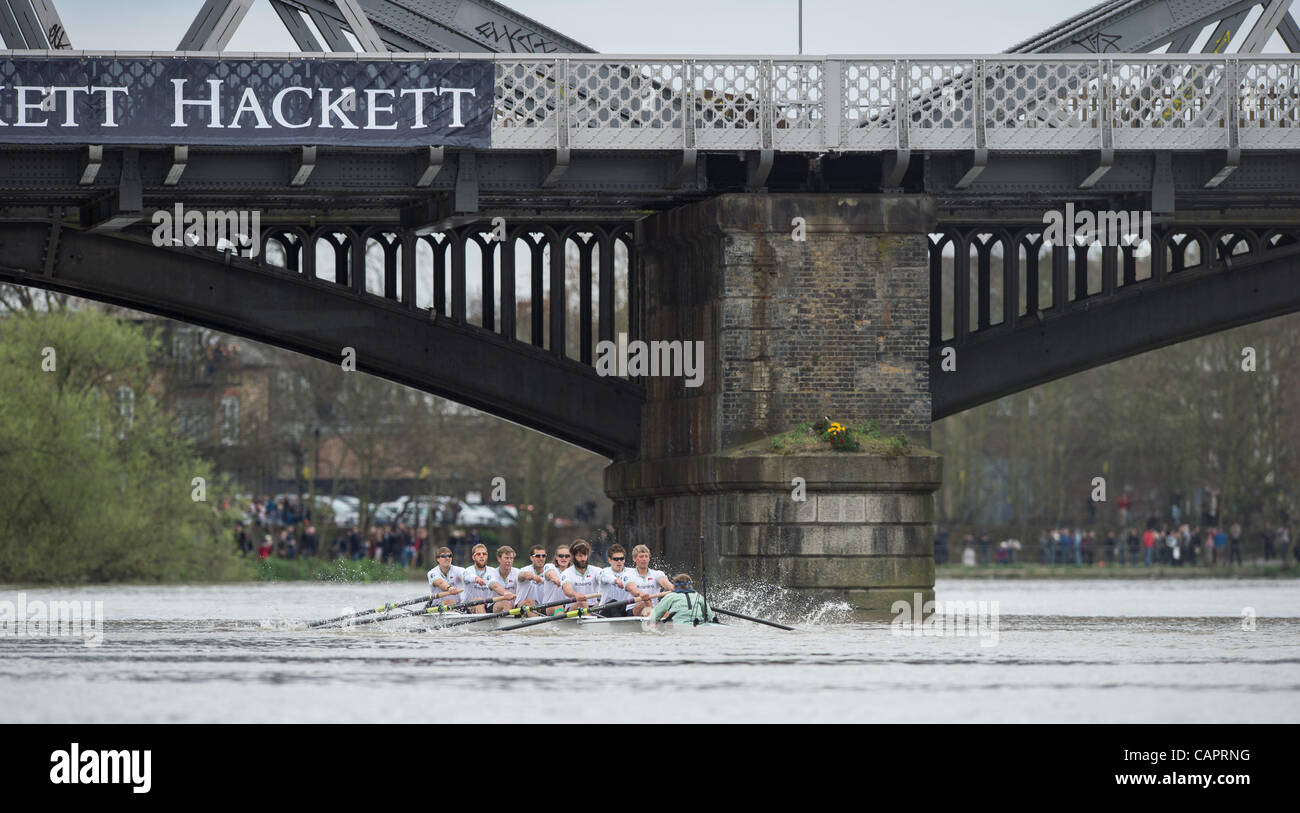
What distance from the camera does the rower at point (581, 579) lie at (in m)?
32.5

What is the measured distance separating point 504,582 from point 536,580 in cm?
92

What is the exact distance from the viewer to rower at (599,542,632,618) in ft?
105

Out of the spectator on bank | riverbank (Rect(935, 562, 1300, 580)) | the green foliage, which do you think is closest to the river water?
the green foliage

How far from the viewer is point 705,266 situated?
3353 centimetres

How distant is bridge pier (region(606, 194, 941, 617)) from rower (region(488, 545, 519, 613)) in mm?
2648

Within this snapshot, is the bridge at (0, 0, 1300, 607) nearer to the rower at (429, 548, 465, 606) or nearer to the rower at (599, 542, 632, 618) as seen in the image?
the rower at (599, 542, 632, 618)

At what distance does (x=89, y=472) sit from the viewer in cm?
5500

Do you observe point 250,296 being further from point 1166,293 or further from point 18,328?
point 18,328

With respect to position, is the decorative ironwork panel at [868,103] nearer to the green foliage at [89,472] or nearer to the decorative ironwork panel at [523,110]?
the decorative ironwork panel at [523,110]

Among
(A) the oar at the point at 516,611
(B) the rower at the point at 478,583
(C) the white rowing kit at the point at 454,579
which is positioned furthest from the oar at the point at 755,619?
(C) the white rowing kit at the point at 454,579

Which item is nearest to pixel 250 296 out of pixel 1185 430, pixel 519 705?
pixel 519 705

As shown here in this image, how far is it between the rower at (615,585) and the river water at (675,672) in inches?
13.0

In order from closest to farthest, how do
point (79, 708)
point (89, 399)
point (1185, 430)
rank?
point (79, 708) → point (89, 399) → point (1185, 430)

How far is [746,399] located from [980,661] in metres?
6.41
